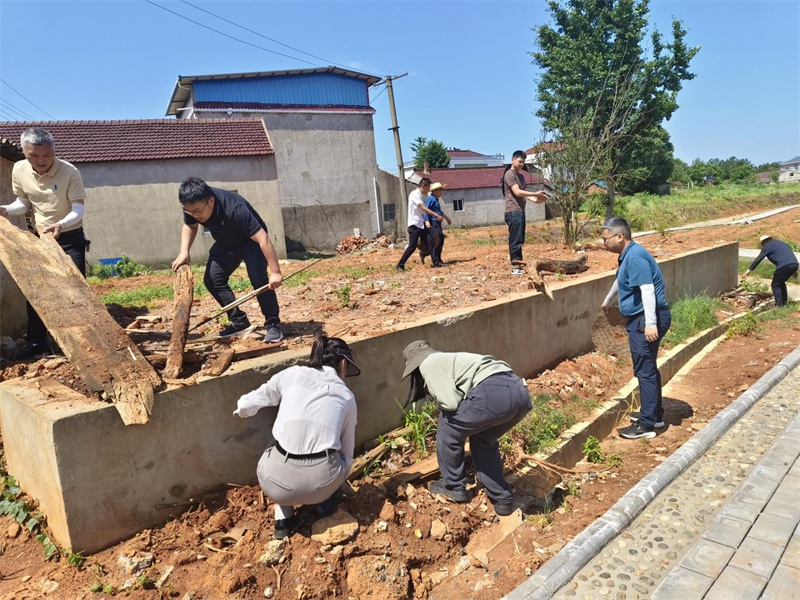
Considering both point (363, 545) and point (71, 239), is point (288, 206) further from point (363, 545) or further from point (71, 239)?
point (363, 545)

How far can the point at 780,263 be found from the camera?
9.79 meters

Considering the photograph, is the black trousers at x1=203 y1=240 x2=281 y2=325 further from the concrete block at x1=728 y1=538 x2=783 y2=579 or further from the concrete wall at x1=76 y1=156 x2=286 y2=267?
the concrete wall at x1=76 y1=156 x2=286 y2=267

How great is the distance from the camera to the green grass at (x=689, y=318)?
25.9 feet

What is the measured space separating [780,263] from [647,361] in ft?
21.9

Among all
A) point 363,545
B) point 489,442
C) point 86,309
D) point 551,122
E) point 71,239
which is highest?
point 551,122

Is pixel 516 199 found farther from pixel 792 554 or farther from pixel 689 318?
pixel 792 554

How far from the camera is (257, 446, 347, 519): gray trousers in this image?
3.09 m

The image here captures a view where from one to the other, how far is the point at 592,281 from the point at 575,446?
9.22ft

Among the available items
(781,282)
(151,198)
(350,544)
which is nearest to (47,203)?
(350,544)

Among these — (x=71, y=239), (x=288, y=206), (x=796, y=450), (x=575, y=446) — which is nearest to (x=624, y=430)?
(x=575, y=446)

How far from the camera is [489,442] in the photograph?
12.5 feet

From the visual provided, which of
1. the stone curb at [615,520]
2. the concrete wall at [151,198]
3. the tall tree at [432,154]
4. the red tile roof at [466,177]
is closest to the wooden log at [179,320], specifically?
the stone curb at [615,520]

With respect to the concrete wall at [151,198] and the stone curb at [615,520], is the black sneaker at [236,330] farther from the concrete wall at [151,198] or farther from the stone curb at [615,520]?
the concrete wall at [151,198]

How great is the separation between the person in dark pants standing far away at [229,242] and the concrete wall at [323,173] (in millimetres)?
17487
